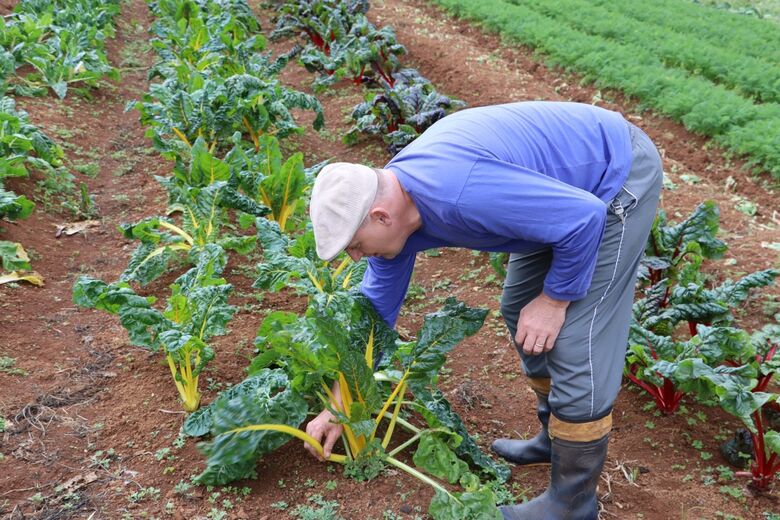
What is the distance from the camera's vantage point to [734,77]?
8.50 m

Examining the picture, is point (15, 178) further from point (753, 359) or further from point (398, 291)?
point (753, 359)

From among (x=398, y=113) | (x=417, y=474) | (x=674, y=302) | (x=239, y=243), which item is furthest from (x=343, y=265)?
(x=398, y=113)

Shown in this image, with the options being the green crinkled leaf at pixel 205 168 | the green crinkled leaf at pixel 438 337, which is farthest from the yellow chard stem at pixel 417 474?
the green crinkled leaf at pixel 205 168

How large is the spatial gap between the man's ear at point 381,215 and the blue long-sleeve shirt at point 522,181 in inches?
4.2

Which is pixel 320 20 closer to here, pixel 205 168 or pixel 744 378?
pixel 205 168

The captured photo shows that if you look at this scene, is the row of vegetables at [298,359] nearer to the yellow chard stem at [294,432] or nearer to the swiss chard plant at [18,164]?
the yellow chard stem at [294,432]

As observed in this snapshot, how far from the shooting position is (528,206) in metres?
2.16

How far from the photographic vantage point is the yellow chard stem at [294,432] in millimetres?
2731

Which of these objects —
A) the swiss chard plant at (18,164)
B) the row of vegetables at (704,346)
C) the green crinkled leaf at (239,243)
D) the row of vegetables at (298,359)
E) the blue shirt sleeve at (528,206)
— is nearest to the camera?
the blue shirt sleeve at (528,206)

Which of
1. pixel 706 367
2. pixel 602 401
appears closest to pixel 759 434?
pixel 706 367

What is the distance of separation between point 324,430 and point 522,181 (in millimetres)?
1392

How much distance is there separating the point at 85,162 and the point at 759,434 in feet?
17.7

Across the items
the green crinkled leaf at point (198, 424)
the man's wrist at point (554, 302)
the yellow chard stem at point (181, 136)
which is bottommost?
the yellow chard stem at point (181, 136)

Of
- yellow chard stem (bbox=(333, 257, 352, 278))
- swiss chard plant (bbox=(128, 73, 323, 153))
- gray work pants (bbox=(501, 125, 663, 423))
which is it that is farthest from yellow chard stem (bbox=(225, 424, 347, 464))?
swiss chard plant (bbox=(128, 73, 323, 153))
